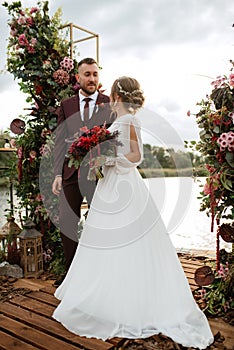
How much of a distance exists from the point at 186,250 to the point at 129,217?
1888 mm

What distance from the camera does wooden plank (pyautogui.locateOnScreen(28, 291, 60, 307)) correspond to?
2.38 meters

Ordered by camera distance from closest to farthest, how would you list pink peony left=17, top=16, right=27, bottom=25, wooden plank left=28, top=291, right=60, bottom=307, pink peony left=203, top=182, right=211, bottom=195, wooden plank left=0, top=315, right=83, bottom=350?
wooden plank left=0, top=315, right=83, bottom=350 < pink peony left=203, top=182, right=211, bottom=195 < wooden plank left=28, top=291, right=60, bottom=307 < pink peony left=17, top=16, right=27, bottom=25

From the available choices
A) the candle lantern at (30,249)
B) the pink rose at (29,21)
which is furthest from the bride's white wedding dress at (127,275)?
the pink rose at (29,21)

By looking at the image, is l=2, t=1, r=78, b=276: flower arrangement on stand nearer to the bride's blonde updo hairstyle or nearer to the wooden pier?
the wooden pier

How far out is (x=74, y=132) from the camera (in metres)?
2.68

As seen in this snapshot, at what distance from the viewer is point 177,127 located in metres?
2.17

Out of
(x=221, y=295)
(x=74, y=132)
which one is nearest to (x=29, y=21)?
(x=74, y=132)

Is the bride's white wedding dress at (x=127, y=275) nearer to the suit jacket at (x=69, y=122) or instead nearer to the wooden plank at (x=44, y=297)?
the wooden plank at (x=44, y=297)

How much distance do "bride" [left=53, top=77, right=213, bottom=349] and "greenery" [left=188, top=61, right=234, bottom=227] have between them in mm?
374

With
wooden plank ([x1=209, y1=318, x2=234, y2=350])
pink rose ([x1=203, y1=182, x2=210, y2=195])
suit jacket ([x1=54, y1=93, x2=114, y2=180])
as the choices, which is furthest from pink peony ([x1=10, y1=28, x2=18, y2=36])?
wooden plank ([x1=209, y1=318, x2=234, y2=350])

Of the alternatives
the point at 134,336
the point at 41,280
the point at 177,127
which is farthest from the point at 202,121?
the point at 41,280

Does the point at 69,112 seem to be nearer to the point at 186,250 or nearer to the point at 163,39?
the point at 163,39

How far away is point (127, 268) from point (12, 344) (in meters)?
0.71

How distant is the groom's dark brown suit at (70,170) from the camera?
264 centimetres
